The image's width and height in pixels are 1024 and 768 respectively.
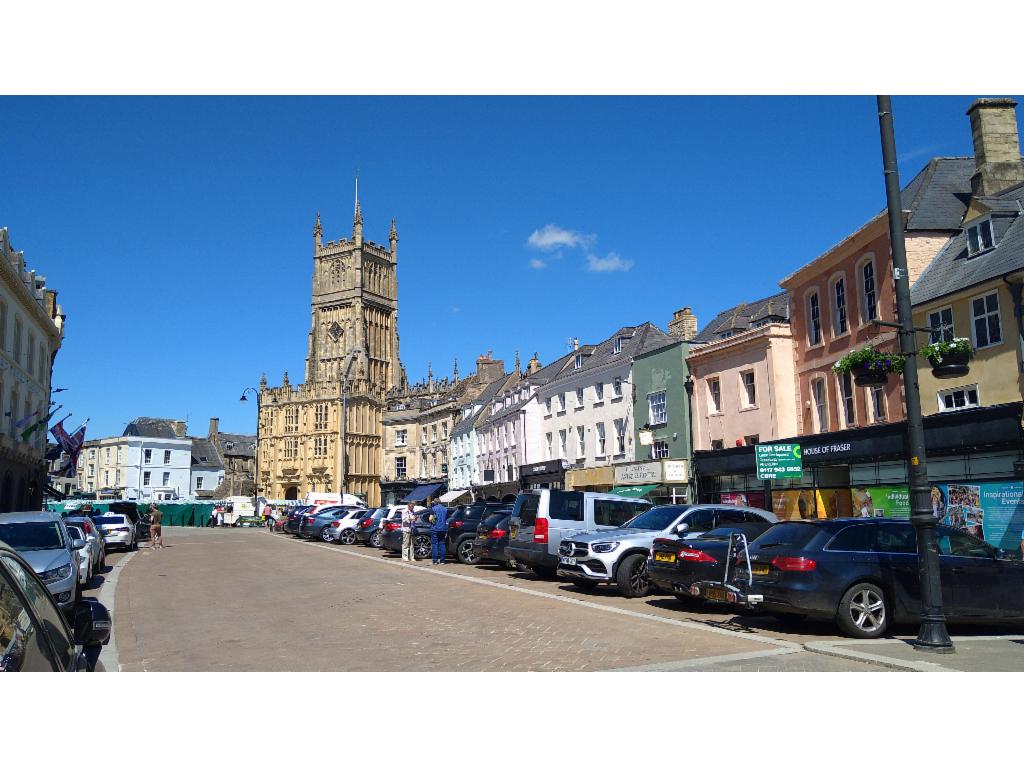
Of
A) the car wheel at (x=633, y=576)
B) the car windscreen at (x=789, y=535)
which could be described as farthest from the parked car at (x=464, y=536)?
the car windscreen at (x=789, y=535)

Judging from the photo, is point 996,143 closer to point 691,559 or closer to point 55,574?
point 691,559

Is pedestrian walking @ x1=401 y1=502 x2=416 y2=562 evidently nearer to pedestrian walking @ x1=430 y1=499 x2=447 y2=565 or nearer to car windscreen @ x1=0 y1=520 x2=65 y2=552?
pedestrian walking @ x1=430 y1=499 x2=447 y2=565

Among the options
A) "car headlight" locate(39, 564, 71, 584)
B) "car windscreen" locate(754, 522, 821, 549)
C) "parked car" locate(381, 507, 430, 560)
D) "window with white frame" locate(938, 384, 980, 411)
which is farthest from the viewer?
"parked car" locate(381, 507, 430, 560)

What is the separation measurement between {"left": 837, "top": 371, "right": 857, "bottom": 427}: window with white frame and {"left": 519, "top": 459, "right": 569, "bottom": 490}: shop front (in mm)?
18130

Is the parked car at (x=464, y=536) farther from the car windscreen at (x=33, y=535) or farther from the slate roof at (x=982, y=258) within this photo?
the slate roof at (x=982, y=258)

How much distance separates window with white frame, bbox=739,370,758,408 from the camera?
2964 centimetres

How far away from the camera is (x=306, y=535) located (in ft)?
A: 129

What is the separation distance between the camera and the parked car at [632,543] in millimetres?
14516

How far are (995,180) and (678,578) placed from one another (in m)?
17.3

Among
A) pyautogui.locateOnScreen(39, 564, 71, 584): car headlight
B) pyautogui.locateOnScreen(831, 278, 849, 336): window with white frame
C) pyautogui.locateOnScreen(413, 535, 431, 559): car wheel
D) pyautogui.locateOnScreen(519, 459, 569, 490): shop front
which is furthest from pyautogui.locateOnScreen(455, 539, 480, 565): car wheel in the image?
pyautogui.locateOnScreen(519, 459, 569, 490): shop front

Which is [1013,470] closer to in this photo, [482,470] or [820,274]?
[820,274]

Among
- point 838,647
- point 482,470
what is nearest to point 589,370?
point 482,470

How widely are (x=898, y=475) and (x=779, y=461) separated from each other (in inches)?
152

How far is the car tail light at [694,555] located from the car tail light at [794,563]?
4.61ft
